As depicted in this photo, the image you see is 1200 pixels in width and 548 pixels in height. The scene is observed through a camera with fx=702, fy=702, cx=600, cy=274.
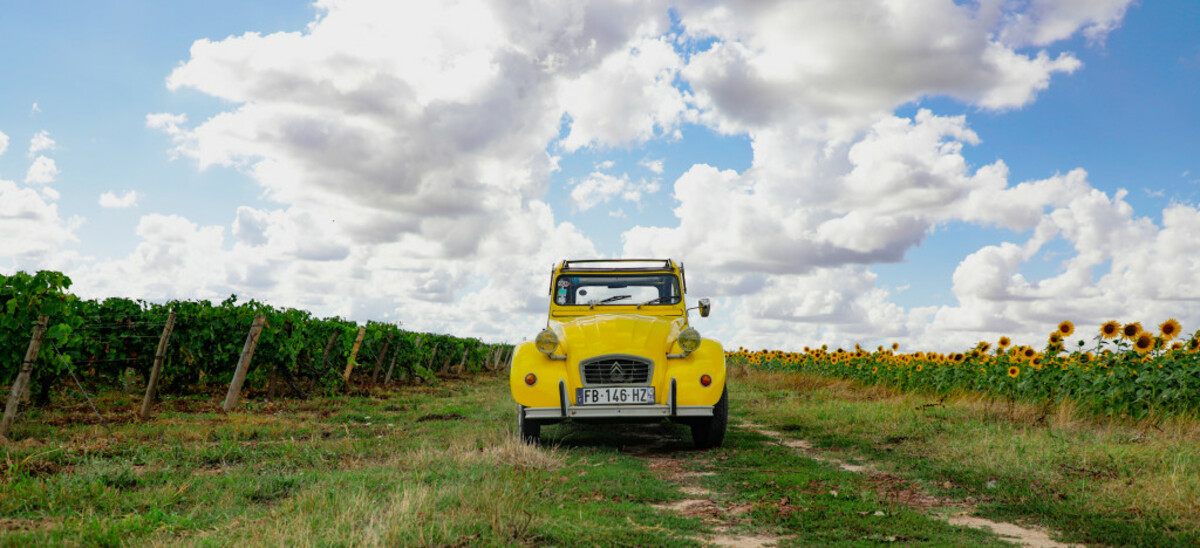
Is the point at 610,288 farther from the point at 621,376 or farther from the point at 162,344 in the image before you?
the point at 162,344

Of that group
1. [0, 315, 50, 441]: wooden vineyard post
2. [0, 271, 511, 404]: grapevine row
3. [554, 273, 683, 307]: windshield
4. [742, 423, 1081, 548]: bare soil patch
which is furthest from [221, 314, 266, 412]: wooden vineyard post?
[742, 423, 1081, 548]: bare soil patch

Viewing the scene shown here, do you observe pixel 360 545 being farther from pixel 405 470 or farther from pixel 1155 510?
pixel 1155 510

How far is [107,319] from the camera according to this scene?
13.3 metres

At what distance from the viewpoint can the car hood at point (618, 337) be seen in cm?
761

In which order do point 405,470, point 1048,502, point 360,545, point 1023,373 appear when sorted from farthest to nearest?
point 1023,373 → point 405,470 → point 1048,502 → point 360,545

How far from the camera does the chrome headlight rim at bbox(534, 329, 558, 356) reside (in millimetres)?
7715

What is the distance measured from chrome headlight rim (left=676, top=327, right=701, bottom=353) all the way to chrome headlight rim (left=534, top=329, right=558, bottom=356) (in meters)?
1.38

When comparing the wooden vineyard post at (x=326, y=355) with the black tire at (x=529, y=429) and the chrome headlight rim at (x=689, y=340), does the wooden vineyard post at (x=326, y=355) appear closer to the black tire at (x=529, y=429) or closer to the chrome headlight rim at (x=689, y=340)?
the black tire at (x=529, y=429)

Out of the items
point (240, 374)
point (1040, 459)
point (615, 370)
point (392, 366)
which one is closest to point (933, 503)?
point (1040, 459)

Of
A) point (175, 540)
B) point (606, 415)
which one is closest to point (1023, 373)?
point (606, 415)

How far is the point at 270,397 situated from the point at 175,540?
10.9 m

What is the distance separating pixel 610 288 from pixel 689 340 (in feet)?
7.41

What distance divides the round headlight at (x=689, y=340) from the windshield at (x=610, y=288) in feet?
6.01

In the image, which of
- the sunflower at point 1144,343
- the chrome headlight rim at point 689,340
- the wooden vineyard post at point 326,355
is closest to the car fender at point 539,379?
the chrome headlight rim at point 689,340
